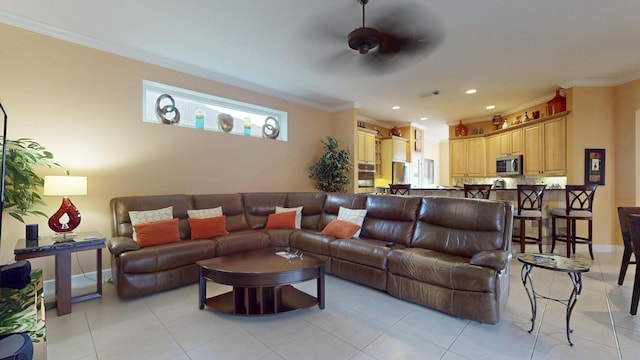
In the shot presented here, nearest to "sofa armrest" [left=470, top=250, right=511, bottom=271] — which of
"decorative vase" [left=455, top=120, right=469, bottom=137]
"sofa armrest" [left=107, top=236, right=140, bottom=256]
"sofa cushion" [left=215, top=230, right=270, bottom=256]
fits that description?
"sofa cushion" [left=215, top=230, right=270, bottom=256]

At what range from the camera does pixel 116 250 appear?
2727mm

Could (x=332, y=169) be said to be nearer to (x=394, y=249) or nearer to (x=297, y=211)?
(x=297, y=211)

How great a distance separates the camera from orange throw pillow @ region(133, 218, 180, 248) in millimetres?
3002

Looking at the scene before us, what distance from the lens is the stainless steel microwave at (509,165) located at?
5.98m

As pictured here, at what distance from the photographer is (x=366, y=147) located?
654 cm

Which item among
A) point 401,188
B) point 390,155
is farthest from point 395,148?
point 401,188

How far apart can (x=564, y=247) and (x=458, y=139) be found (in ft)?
12.5

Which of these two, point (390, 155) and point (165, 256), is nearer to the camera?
point (165, 256)

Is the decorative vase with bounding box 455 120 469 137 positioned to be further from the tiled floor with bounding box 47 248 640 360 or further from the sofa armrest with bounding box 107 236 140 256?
the sofa armrest with bounding box 107 236 140 256

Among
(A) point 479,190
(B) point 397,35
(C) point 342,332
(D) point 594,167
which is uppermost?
(B) point 397,35

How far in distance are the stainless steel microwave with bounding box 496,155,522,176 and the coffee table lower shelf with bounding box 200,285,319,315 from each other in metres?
5.75

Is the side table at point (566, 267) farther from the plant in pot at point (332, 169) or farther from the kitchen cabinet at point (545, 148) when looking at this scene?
the kitchen cabinet at point (545, 148)

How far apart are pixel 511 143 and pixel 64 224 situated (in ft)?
26.1

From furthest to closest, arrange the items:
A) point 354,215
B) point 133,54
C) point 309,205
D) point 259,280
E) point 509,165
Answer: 1. point 509,165
2. point 309,205
3. point 354,215
4. point 133,54
5. point 259,280
